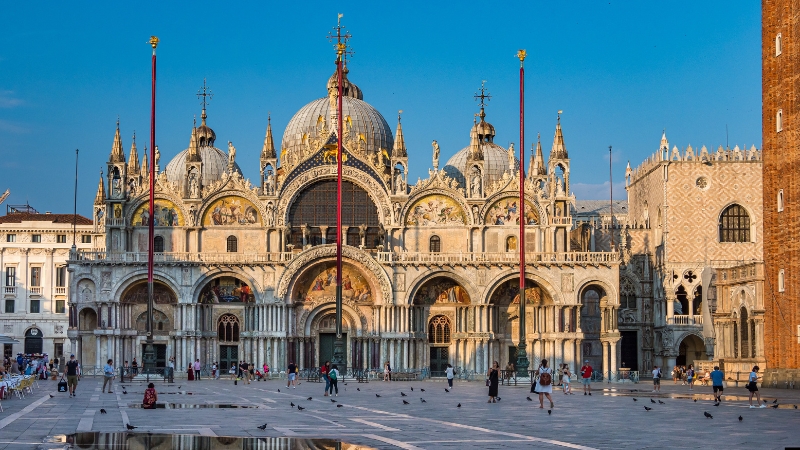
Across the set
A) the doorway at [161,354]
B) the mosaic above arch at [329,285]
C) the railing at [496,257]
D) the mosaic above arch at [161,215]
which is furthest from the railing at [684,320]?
the doorway at [161,354]

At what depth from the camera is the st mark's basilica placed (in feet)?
232

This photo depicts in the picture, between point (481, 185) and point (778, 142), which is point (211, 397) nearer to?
point (778, 142)

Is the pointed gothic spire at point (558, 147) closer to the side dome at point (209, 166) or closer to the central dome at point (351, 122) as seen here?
the central dome at point (351, 122)

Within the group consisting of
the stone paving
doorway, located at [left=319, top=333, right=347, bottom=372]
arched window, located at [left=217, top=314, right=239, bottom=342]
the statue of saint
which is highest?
the statue of saint

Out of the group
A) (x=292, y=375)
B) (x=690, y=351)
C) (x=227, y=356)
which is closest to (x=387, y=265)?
(x=227, y=356)

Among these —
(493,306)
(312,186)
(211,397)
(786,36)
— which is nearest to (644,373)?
(493,306)

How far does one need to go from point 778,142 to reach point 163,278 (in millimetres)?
35595

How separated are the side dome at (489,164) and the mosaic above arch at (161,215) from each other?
19338 mm

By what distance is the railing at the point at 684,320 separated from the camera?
75450mm

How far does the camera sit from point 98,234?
92.9 meters

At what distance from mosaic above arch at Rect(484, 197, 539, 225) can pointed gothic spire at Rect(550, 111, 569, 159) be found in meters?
3.75

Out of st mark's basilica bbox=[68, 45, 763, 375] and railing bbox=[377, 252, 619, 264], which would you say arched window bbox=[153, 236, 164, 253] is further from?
railing bbox=[377, 252, 619, 264]

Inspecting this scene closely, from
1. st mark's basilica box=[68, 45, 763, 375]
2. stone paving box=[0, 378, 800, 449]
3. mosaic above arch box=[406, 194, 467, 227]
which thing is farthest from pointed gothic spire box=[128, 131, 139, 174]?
stone paving box=[0, 378, 800, 449]

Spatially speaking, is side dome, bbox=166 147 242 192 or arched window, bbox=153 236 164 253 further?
side dome, bbox=166 147 242 192
